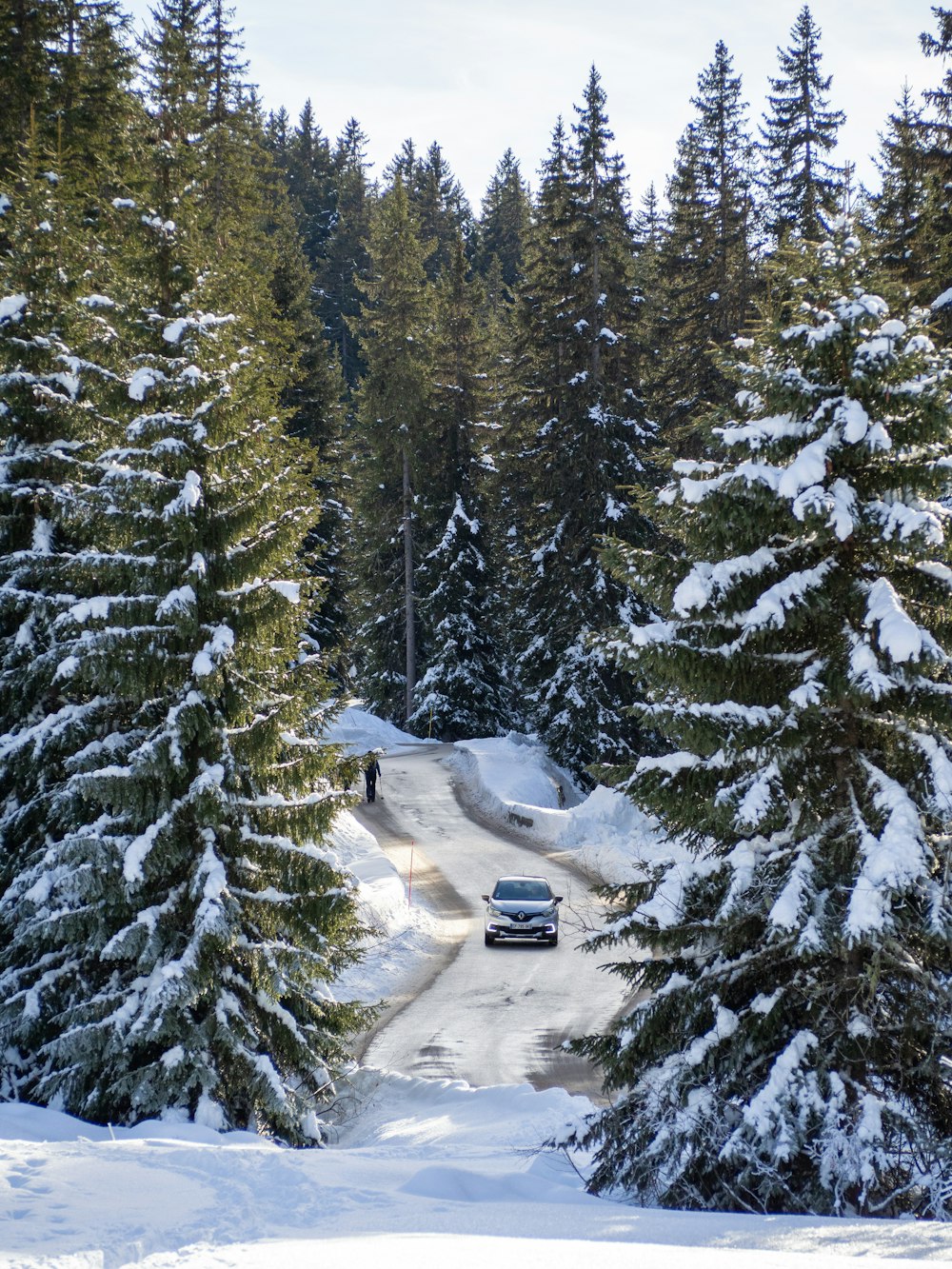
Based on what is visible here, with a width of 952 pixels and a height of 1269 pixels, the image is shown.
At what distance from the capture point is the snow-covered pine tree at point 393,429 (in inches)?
1795

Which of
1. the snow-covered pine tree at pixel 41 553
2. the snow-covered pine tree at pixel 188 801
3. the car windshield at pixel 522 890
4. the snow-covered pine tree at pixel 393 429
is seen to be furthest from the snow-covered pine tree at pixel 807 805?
the snow-covered pine tree at pixel 393 429

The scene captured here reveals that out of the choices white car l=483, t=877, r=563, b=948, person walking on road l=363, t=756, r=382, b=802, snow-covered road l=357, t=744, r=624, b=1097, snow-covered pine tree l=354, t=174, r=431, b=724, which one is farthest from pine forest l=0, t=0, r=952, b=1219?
snow-covered pine tree l=354, t=174, r=431, b=724

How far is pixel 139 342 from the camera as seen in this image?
13227mm

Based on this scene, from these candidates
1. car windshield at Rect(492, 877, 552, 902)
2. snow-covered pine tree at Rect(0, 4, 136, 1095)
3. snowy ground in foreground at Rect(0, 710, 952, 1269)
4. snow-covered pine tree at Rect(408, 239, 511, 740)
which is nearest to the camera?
snowy ground in foreground at Rect(0, 710, 952, 1269)

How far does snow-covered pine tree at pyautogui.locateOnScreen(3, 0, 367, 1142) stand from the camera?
38.7 feet

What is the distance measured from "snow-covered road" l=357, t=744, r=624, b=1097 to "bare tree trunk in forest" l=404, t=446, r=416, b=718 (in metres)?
13.8

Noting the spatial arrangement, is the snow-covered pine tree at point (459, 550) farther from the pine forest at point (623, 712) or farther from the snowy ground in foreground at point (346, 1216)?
the snowy ground in foreground at point (346, 1216)

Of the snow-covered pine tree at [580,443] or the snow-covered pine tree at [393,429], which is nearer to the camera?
the snow-covered pine tree at [580,443]

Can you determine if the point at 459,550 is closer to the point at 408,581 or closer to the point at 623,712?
the point at 408,581

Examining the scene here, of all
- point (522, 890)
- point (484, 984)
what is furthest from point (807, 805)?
point (522, 890)

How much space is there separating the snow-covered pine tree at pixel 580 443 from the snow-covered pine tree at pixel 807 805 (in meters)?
24.4

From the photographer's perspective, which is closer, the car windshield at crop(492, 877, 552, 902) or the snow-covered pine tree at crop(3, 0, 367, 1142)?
the snow-covered pine tree at crop(3, 0, 367, 1142)

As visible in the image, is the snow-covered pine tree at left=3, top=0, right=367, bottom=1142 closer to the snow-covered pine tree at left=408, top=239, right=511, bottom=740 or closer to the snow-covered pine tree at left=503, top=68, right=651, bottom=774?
the snow-covered pine tree at left=503, top=68, right=651, bottom=774

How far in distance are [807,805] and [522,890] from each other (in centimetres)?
1493
